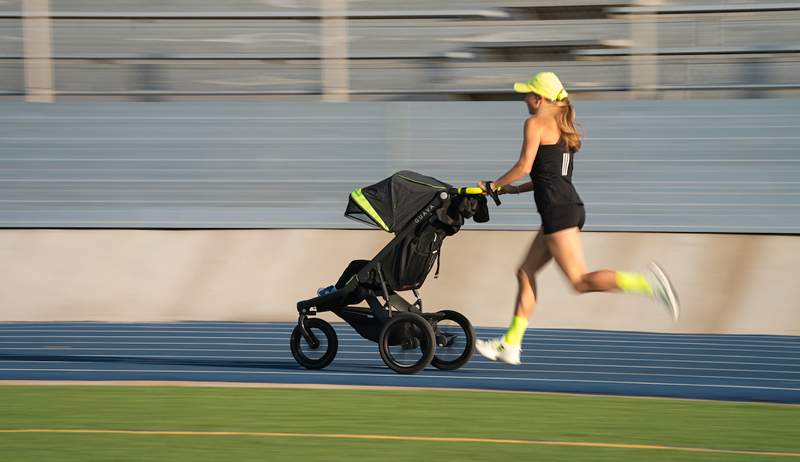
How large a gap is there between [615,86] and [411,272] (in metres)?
7.20

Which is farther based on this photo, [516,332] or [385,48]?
[385,48]

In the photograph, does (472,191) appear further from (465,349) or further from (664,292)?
(664,292)

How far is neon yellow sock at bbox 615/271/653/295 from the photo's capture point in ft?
26.0

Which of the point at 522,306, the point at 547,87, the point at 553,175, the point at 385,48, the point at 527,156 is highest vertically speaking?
the point at 385,48

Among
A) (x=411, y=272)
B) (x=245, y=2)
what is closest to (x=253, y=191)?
(x=245, y=2)

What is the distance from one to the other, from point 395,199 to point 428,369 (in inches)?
48.7

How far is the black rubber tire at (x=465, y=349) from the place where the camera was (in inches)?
331

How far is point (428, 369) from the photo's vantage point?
339 inches

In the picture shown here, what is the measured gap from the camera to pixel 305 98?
598 inches

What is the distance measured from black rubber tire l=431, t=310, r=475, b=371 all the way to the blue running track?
0.08 metres

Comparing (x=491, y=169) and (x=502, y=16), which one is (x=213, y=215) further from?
(x=502, y=16)

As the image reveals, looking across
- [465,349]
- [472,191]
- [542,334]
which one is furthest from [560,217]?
[542,334]

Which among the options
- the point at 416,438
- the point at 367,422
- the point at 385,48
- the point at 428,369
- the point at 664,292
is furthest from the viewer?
the point at 385,48

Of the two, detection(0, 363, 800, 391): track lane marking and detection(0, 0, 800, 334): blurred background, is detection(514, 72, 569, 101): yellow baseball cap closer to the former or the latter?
detection(0, 363, 800, 391): track lane marking
